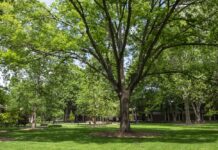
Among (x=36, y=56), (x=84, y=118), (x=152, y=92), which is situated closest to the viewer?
(x=36, y=56)

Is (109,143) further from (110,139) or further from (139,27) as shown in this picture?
(139,27)

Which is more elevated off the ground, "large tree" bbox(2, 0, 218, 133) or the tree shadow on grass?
"large tree" bbox(2, 0, 218, 133)

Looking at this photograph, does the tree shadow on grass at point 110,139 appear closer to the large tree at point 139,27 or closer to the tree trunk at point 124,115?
the tree trunk at point 124,115

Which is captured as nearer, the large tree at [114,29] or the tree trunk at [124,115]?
the large tree at [114,29]

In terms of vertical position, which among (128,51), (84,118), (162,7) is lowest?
(84,118)

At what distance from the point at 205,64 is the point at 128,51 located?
704 cm

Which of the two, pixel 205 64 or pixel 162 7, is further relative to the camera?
pixel 205 64

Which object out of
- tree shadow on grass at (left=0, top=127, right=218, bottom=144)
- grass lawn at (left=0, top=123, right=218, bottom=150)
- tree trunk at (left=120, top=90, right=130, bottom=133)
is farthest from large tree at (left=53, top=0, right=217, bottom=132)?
grass lawn at (left=0, top=123, right=218, bottom=150)

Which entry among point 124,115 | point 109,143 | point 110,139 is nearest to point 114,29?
point 124,115

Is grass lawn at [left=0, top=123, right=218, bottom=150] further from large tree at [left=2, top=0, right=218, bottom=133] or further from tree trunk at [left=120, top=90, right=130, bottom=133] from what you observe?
large tree at [left=2, top=0, right=218, bottom=133]

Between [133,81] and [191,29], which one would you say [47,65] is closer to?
[133,81]

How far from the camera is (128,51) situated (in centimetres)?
2755

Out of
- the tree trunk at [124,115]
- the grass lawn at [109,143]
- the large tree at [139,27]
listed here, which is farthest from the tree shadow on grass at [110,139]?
the large tree at [139,27]

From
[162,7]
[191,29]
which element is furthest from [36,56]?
[191,29]
